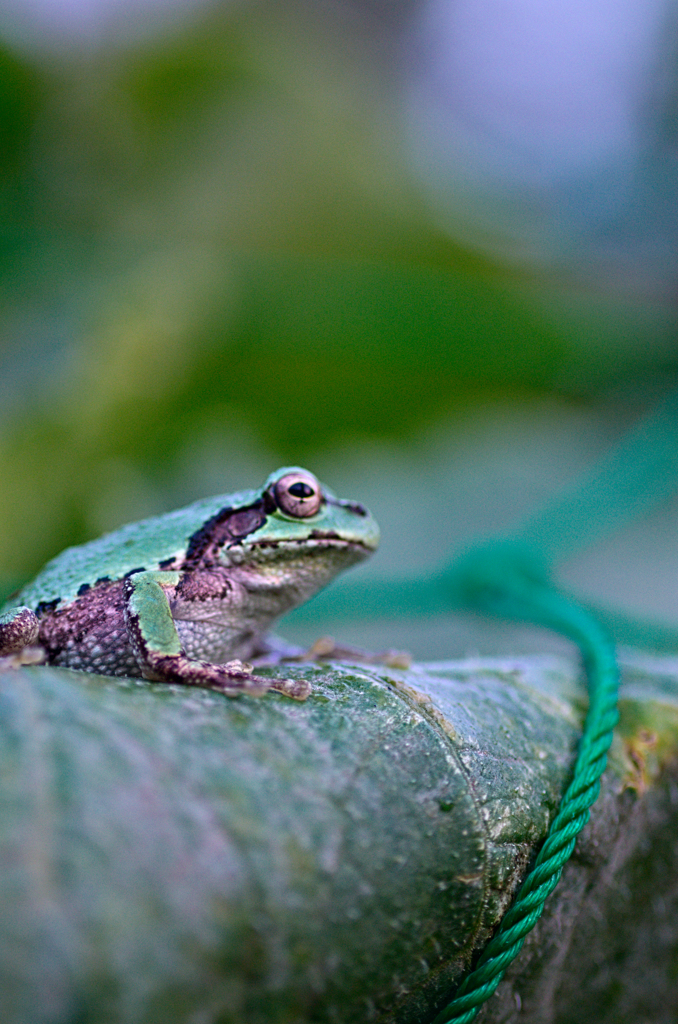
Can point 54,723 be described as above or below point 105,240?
below

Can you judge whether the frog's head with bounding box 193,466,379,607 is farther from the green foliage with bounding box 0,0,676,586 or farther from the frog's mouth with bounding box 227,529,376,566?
the green foliage with bounding box 0,0,676,586

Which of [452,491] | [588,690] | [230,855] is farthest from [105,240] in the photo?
[230,855]

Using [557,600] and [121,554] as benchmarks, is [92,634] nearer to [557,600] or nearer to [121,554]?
[121,554]

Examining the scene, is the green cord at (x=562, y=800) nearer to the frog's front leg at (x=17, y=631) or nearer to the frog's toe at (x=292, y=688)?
the frog's toe at (x=292, y=688)

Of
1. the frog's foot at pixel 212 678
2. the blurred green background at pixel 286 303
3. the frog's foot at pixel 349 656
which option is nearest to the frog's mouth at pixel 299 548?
the frog's foot at pixel 349 656

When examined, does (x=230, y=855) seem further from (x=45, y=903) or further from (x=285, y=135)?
(x=285, y=135)

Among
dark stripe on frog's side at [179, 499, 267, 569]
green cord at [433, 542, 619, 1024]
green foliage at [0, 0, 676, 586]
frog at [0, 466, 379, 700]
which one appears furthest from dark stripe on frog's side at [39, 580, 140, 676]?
green foliage at [0, 0, 676, 586]

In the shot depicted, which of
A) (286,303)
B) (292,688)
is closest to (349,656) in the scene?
(292,688)
